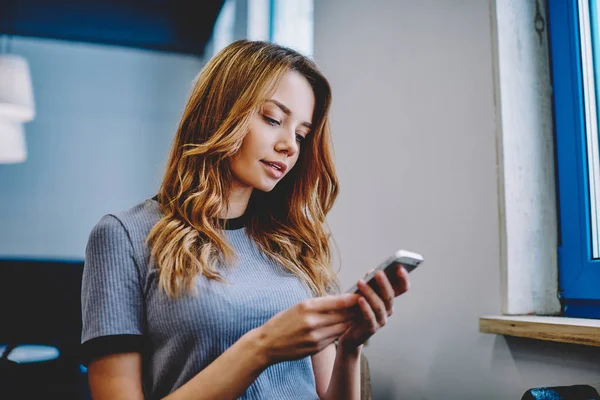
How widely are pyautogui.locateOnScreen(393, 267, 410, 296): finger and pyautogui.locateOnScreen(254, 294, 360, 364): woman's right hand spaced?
0.07 m

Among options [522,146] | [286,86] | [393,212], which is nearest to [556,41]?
[522,146]

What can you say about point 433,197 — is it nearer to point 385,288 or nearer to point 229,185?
point 229,185

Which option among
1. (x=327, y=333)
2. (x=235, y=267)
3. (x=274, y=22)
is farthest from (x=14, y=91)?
(x=327, y=333)

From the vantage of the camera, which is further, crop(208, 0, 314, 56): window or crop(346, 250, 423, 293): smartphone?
crop(208, 0, 314, 56): window

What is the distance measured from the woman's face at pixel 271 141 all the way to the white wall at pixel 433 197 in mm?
517

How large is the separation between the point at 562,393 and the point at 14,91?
365 centimetres

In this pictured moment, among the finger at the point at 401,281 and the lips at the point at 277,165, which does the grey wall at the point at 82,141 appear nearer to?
the lips at the point at 277,165

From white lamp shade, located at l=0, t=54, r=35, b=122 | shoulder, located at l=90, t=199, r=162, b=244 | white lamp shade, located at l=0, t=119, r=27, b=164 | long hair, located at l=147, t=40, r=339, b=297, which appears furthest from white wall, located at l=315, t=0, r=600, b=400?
white lamp shade, located at l=0, t=119, r=27, b=164

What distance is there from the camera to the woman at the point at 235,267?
2.73ft

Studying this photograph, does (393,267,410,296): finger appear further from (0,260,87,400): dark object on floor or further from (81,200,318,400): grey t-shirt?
(0,260,87,400): dark object on floor

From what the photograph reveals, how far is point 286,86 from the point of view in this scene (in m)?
1.13

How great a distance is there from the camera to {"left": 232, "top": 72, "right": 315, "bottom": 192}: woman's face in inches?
42.3

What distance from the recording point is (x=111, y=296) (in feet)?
2.94

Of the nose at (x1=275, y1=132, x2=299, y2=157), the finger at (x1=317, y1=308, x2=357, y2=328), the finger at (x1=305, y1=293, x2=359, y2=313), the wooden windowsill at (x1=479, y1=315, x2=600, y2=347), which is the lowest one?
the wooden windowsill at (x1=479, y1=315, x2=600, y2=347)
